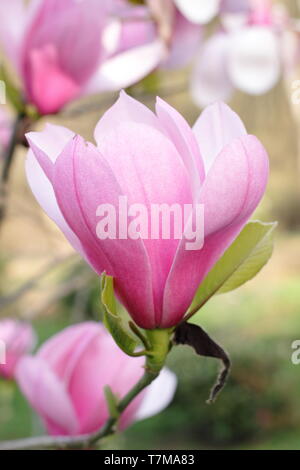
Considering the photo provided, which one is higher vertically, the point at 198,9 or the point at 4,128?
the point at 198,9

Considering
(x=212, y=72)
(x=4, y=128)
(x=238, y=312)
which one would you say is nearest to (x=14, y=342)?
(x=4, y=128)

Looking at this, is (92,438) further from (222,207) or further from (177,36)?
(177,36)

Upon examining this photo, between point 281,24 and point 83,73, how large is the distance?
305 millimetres

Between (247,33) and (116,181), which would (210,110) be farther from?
(247,33)

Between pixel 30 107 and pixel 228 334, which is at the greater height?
pixel 30 107

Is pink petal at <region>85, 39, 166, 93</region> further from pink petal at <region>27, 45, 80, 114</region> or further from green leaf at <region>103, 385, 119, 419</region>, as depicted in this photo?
green leaf at <region>103, 385, 119, 419</region>

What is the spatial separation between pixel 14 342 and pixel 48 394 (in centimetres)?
42

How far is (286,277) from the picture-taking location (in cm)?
561

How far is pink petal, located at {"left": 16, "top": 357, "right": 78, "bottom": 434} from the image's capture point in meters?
0.42

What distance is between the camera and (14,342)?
0.83 metres

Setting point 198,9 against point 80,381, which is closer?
point 80,381

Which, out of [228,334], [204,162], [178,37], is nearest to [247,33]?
[178,37]

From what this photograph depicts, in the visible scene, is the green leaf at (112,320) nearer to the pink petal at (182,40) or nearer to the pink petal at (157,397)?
the pink petal at (157,397)

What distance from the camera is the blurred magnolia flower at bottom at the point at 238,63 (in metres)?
0.68
